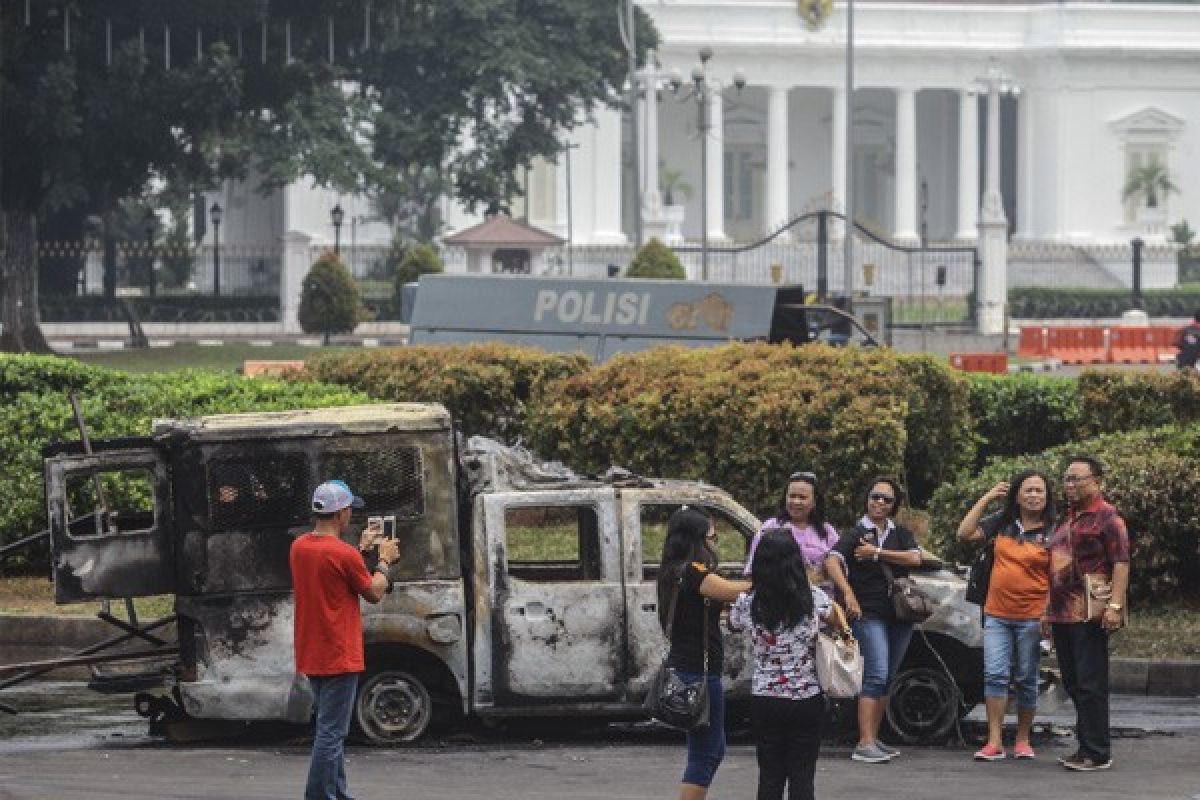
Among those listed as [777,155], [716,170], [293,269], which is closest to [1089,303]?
[293,269]

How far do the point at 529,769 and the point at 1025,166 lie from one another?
267 ft

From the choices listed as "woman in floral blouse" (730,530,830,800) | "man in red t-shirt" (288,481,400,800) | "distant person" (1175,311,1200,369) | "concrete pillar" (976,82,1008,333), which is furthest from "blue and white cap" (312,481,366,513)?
"concrete pillar" (976,82,1008,333)

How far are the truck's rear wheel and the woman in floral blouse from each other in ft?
11.5

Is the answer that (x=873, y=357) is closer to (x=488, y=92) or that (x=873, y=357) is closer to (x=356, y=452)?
(x=356, y=452)

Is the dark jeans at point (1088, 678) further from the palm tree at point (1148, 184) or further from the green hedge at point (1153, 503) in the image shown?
the palm tree at point (1148, 184)

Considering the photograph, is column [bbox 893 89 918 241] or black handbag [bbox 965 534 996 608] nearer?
black handbag [bbox 965 534 996 608]

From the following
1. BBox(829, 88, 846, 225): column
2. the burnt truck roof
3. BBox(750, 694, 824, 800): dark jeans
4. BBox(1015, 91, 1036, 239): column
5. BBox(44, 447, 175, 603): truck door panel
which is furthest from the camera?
BBox(1015, 91, 1036, 239): column

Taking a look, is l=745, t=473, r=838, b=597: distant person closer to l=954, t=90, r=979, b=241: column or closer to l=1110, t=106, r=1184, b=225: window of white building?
l=954, t=90, r=979, b=241: column

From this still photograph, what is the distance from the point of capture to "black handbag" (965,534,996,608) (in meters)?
15.4

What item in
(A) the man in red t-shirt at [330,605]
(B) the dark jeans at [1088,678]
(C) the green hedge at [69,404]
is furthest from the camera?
(C) the green hedge at [69,404]

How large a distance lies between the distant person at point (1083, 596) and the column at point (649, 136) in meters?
58.4

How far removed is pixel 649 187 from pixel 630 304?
155ft

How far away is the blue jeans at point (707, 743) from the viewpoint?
12.9m

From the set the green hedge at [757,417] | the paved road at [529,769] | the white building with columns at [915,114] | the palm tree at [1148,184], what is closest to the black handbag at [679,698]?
the paved road at [529,769]
